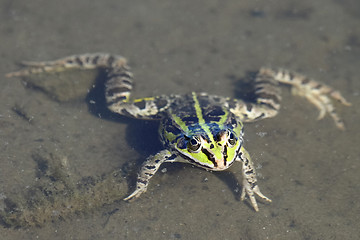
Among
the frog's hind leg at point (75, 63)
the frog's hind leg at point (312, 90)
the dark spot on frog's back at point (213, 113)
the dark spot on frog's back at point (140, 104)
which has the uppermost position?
the dark spot on frog's back at point (213, 113)

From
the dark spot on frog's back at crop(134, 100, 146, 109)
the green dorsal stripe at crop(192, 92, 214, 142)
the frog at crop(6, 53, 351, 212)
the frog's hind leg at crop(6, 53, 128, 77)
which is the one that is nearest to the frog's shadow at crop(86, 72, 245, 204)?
the frog at crop(6, 53, 351, 212)

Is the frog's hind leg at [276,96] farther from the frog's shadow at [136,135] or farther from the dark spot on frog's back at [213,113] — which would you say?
the frog's shadow at [136,135]

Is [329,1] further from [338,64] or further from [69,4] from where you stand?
[69,4]

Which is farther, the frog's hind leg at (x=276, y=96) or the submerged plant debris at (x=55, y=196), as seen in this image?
the frog's hind leg at (x=276, y=96)

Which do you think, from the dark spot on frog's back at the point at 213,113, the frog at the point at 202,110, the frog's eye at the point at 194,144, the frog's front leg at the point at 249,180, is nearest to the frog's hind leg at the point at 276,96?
the frog at the point at 202,110

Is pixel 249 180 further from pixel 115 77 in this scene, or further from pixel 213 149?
pixel 115 77

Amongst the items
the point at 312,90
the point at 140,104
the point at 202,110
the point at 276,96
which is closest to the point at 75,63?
the point at 140,104

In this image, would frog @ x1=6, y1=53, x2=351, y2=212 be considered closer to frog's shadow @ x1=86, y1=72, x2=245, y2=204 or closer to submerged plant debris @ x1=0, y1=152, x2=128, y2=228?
frog's shadow @ x1=86, y1=72, x2=245, y2=204
